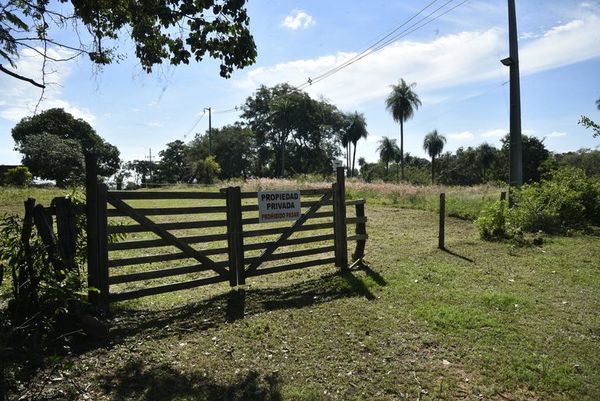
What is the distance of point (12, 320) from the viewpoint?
414 cm

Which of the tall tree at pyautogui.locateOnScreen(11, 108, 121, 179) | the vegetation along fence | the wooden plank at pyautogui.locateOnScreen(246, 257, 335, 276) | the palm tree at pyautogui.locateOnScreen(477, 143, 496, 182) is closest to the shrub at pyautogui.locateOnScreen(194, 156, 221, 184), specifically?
the tall tree at pyautogui.locateOnScreen(11, 108, 121, 179)

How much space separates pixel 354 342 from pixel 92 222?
362 cm

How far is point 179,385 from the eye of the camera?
12.8ft

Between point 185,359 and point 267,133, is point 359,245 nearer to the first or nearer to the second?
point 185,359

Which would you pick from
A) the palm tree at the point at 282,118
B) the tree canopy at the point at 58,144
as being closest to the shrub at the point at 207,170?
the tree canopy at the point at 58,144

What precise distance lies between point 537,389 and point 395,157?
225 ft

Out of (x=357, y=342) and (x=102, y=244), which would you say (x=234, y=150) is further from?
(x=357, y=342)

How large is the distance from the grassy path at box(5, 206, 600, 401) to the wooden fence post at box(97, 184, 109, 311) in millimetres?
368

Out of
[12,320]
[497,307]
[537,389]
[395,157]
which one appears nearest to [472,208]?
[497,307]

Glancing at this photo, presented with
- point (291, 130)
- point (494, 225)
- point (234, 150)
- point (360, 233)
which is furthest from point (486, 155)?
point (360, 233)

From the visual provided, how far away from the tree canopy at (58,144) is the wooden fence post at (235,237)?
83.4 ft

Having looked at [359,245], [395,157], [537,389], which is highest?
[395,157]

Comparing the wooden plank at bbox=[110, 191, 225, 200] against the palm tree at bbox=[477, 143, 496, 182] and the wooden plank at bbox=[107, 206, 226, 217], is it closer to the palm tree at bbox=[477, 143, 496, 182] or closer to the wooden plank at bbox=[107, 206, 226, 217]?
the wooden plank at bbox=[107, 206, 226, 217]

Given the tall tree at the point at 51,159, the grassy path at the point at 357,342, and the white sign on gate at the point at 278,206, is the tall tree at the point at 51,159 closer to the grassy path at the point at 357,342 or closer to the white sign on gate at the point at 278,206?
the white sign on gate at the point at 278,206
